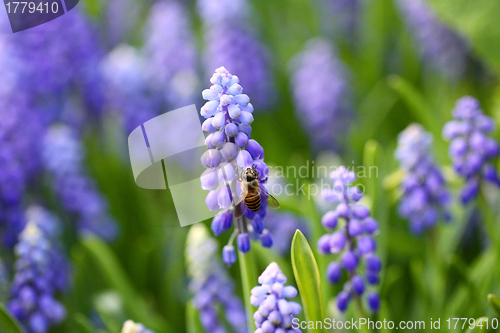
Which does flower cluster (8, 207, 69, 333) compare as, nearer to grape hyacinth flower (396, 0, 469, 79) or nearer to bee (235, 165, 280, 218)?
bee (235, 165, 280, 218)

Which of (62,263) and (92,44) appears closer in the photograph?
(62,263)

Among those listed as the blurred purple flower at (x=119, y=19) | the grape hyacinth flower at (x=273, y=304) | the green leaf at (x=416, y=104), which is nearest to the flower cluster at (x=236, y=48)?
the blurred purple flower at (x=119, y=19)

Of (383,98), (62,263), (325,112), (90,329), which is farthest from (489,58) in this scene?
(62,263)

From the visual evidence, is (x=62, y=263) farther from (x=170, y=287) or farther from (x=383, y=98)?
(x=383, y=98)

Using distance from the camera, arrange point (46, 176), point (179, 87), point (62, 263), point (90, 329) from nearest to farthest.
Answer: point (90, 329) < point (62, 263) < point (46, 176) < point (179, 87)

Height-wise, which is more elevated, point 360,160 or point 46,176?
point 46,176

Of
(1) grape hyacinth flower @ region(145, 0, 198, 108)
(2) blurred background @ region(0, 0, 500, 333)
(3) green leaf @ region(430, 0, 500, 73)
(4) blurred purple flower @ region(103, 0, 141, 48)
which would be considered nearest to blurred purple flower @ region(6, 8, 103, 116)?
(2) blurred background @ region(0, 0, 500, 333)

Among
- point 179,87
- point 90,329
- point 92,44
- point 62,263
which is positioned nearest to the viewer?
point 90,329

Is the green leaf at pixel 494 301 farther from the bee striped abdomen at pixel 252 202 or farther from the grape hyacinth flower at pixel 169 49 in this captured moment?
the grape hyacinth flower at pixel 169 49
